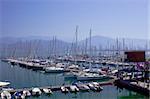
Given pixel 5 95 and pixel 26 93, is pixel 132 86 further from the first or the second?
pixel 5 95

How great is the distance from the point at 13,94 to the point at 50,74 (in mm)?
14762

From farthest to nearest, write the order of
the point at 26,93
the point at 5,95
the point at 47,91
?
1. the point at 47,91
2. the point at 26,93
3. the point at 5,95

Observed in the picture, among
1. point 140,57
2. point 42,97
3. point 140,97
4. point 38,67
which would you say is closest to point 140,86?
point 140,97

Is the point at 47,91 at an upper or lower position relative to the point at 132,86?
lower

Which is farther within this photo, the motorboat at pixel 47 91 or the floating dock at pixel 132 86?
the motorboat at pixel 47 91

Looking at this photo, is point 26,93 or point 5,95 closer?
point 5,95

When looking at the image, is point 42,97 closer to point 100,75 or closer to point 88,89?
point 88,89

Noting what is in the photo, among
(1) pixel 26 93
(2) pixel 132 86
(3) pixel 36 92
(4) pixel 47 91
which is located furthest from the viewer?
(2) pixel 132 86

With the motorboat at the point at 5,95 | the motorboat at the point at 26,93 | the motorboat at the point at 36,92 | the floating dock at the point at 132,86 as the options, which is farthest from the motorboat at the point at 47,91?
the floating dock at the point at 132,86

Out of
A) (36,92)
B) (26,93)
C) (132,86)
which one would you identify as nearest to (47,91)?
(36,92)

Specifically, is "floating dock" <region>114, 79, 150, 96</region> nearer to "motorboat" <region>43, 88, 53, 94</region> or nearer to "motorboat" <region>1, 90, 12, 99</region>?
"motorboat" <region>43, 88, 53, 94</region>

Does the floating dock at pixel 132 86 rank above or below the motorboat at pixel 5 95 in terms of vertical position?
above

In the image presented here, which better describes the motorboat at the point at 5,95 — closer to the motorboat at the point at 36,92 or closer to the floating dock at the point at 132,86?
the motorboat at the point at 36,92

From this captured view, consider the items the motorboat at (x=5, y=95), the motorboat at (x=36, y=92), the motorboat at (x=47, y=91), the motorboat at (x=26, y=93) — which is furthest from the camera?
the motorboat at (x=47, y=91)
